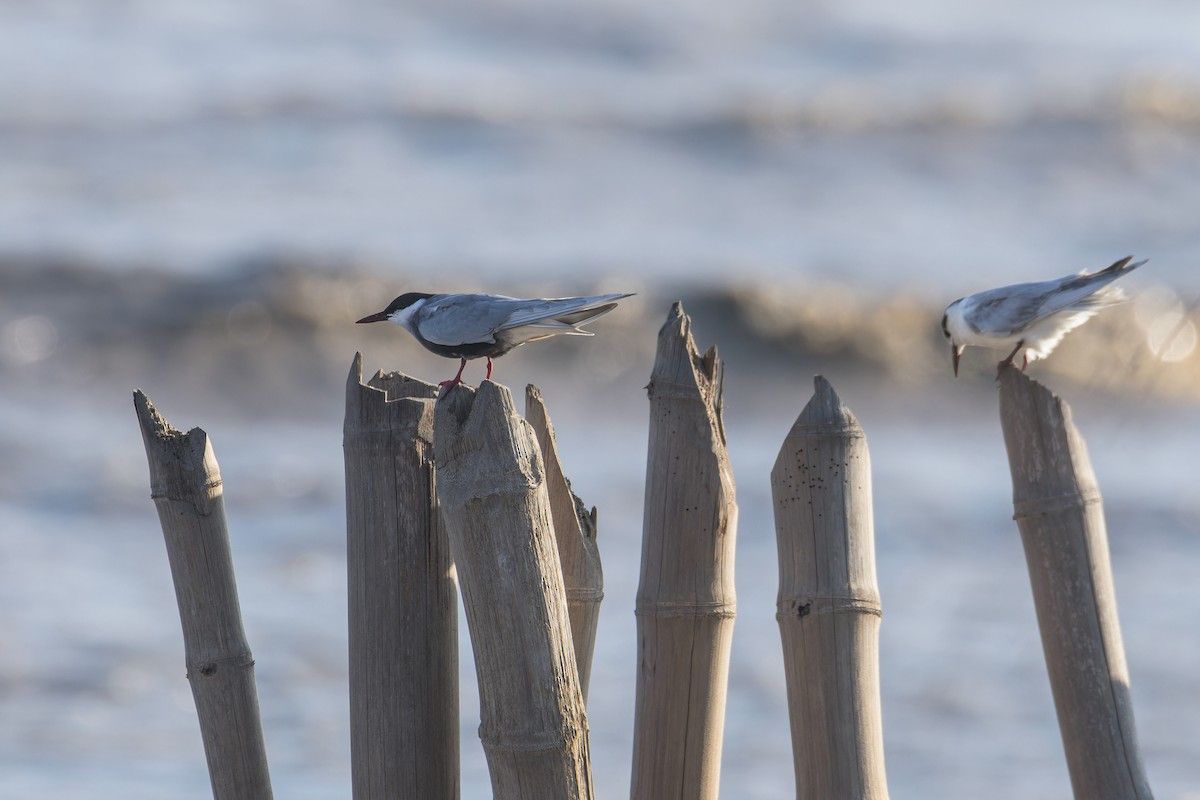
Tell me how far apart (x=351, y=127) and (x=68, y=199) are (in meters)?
4.97

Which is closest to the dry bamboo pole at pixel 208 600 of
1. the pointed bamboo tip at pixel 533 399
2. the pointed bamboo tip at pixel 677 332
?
the pointed bamboo tip at pixel 533 399

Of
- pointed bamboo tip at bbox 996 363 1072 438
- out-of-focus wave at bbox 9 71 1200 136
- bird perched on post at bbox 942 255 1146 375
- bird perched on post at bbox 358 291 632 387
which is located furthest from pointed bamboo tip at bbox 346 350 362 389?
out-of-focus wave at bbox 9 71 1200 136

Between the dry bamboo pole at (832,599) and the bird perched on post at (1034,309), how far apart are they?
0.92 meters

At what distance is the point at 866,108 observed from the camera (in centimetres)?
2359

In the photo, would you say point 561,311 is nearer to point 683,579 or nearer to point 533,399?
point 533,399

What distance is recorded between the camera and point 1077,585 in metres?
2.98

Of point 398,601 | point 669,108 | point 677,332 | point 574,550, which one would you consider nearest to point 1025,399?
point 677,332

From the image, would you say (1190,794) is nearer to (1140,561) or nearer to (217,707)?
(1140,561)

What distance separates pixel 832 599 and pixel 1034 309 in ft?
4.44

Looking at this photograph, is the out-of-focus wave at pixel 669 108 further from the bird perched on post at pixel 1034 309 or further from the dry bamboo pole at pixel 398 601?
the dry bamboo pole at pixel 398 601

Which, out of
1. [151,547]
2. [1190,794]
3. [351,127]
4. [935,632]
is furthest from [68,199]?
[1190,794]

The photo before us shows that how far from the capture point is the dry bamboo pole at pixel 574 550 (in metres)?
3.03

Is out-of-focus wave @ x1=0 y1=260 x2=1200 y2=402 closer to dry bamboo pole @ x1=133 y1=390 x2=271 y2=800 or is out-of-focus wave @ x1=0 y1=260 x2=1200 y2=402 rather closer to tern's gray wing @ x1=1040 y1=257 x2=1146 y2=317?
tern's gray wing @ x1=1040 y1=257 x2=1146 y2=317

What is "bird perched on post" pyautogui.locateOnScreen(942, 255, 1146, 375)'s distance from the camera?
3.70 metres
